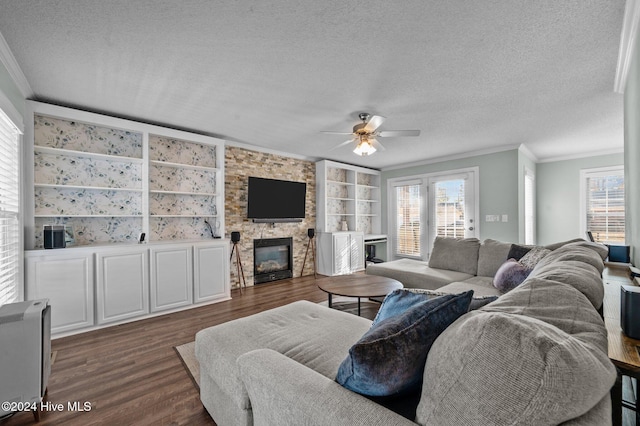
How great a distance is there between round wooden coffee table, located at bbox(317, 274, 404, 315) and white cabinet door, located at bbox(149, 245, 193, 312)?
182 cm

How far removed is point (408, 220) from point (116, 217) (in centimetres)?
556

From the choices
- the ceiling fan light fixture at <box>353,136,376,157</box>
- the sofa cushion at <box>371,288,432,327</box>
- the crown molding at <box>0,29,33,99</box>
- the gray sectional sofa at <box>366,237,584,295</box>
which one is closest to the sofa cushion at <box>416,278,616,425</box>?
the sofa cushion at <box>371,288,432,327</box>

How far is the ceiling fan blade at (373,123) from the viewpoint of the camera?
307 centimetres

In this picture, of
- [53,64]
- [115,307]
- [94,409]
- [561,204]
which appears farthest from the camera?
[561,204]

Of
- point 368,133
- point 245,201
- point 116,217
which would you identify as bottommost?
point 116,217

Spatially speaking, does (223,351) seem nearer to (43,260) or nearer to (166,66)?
(166,66)

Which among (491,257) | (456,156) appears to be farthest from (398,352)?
(456,156)

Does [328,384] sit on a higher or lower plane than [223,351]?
higher

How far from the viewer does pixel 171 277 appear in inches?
143

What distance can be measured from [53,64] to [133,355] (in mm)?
2538

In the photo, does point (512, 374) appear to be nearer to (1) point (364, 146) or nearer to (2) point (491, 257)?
(1) point (364, 146)

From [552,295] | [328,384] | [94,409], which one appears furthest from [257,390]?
[94,409]

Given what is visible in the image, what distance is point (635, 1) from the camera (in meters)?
1.61

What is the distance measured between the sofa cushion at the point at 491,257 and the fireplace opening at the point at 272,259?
130 inches
